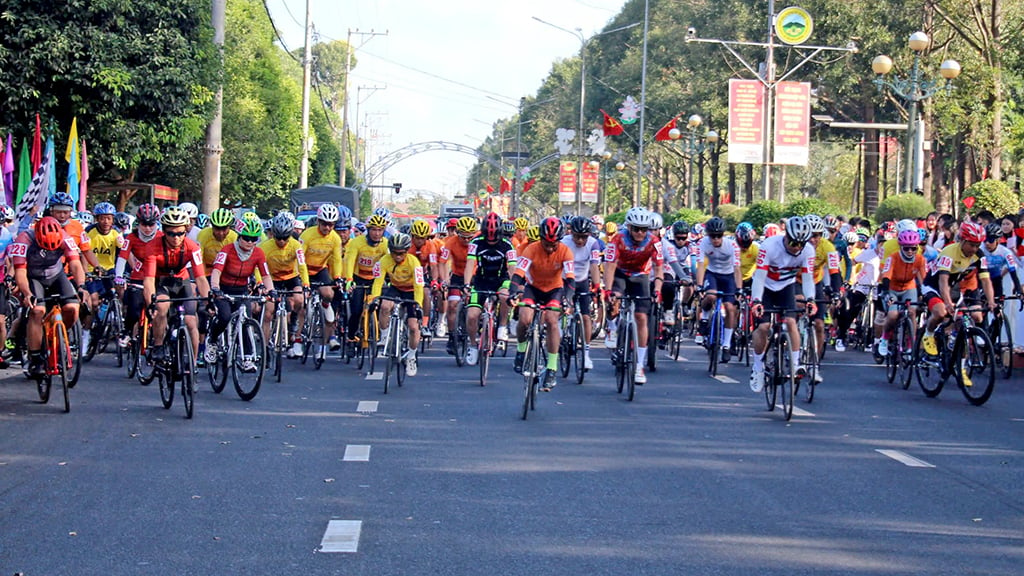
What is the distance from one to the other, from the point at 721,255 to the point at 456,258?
11.3 feet

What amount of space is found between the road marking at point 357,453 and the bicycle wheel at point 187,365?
79.4 inches

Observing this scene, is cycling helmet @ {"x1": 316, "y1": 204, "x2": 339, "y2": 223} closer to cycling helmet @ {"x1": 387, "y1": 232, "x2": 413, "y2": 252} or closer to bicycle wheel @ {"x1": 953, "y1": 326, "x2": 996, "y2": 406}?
cycling helmet @ {"x1": 387, "y1": 232, "x2": 413, "y2": 252}

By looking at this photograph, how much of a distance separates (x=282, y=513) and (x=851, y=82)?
142ft

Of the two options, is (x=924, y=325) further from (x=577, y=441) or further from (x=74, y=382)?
(x=74, y=382)

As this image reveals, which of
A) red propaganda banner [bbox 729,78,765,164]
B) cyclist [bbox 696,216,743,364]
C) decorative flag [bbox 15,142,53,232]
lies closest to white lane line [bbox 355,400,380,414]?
cyclist [bbox 696,216,743,364]

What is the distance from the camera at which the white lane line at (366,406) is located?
497 inches

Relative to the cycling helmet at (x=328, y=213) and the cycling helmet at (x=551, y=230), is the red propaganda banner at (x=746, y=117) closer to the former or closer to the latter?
the cycling helmet at (x=328, y=213)

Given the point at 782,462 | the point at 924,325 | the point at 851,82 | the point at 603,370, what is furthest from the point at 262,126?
the point at 782,462

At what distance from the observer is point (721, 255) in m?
17.8

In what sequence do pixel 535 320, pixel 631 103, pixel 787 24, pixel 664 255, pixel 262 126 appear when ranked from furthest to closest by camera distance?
pixel 631 103 < pixel 262 126 < pixel 787 24 < pixel 664 255 < pixel 535 320

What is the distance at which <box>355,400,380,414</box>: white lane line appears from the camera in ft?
41.4

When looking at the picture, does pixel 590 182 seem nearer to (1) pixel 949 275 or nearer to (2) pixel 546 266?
(1) pixel 949 275

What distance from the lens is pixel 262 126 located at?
Answer: 53.3 meters

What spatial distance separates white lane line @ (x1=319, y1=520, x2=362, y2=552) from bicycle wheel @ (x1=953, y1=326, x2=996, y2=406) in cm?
822
